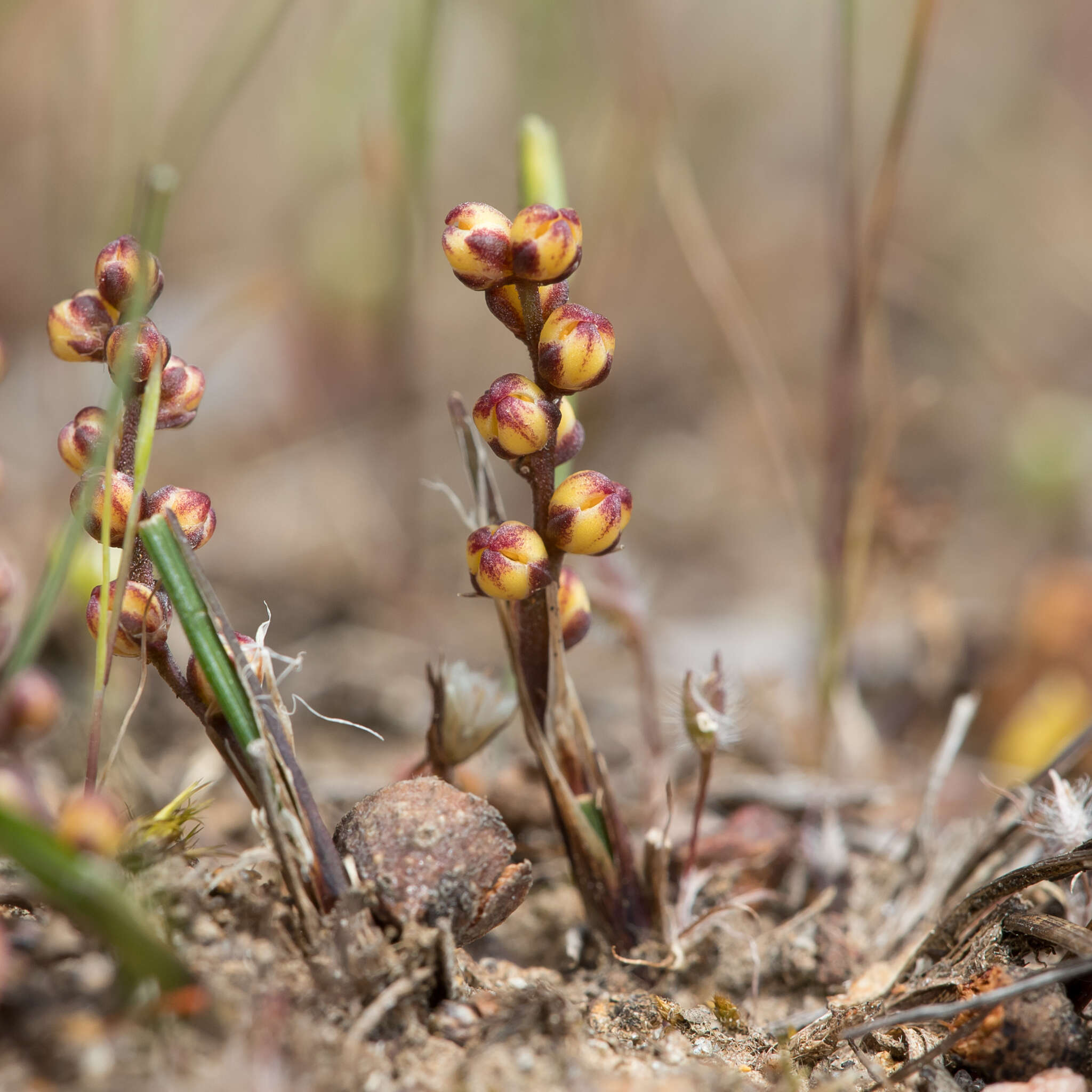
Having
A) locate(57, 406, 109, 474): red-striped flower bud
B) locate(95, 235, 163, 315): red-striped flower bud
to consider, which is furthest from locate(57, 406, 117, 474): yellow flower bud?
locate(95, 235, 163, 315): red-striped flower bud

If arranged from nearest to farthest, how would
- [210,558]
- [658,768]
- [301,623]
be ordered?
[658,768] → [301,623] → [210,558]

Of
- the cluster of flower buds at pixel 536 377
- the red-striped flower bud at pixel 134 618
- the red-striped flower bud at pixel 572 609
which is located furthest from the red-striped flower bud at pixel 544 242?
the red-striped flower bud at pixel 134 618

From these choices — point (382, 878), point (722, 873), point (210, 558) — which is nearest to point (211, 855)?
point (382, 878)

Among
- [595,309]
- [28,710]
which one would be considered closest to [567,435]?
[28,710]

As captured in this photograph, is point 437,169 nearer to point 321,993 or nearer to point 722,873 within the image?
point 722,873

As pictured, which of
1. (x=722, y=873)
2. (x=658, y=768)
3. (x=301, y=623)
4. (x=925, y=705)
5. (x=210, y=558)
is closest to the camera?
(x=722, y=873)

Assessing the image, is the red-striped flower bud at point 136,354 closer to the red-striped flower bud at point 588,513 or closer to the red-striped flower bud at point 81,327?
the red-striped flower bud at point 81,327

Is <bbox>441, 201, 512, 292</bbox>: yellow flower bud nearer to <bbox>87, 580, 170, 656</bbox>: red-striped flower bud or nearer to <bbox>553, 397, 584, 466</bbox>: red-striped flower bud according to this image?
<bbox>553, 397, 584, 466</bbox>: red-striped flower bud
